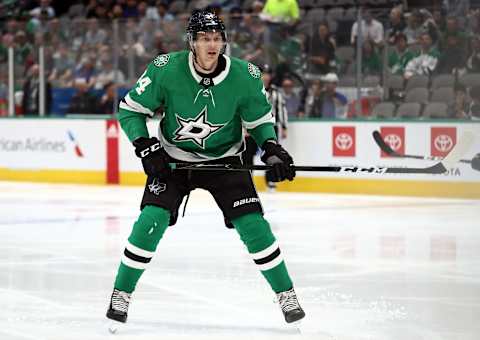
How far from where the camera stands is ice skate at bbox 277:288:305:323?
4582 millimetres

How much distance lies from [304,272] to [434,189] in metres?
5.10

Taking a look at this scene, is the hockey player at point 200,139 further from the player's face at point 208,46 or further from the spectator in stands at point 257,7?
the spectator in stands at point 257,7

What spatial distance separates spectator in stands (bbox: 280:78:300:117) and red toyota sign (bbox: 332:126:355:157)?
567 millimetres

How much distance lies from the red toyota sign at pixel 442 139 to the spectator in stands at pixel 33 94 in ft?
15.7

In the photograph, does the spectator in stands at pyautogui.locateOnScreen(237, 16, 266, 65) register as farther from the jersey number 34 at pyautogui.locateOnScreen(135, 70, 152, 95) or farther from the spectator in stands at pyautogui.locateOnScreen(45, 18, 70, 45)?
the jersey number 34 at pyautogui.locateOnScreen(135, 70, 152, 95)

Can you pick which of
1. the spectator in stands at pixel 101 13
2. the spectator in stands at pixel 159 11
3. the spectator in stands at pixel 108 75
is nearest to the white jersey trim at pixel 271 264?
the spectator in stands at pixel 108 75

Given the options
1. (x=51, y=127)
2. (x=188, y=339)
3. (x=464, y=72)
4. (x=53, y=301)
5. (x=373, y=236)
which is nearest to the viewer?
(x=188, y=339)

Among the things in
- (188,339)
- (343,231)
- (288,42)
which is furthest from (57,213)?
(188,339)

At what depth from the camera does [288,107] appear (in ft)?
40.0

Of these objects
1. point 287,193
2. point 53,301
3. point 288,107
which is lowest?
point 287,193

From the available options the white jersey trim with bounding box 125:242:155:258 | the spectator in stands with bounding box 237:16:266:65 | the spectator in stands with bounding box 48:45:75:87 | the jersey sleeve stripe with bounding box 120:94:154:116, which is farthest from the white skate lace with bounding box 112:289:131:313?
the spectator in stands with bounding box 48:45:75:87

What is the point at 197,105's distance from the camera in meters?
4.55

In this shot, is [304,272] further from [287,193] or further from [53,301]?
[287,193]

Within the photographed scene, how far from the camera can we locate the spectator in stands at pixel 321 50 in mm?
11852
